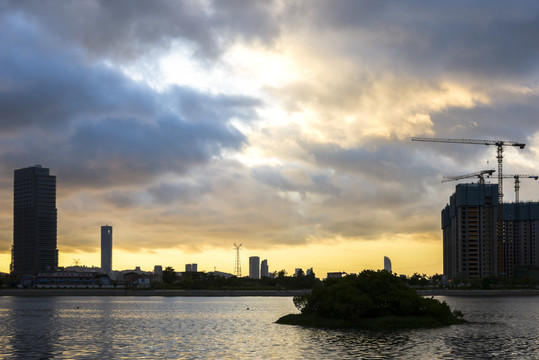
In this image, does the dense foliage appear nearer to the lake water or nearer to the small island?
the small island

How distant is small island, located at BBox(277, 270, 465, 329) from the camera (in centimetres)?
14050

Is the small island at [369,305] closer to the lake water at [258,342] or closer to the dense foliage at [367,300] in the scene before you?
the dense foliage at [367,300]

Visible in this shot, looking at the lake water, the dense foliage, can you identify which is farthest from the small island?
the lake water

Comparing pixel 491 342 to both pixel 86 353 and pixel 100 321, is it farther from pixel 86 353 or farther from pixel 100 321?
pixel 100 321

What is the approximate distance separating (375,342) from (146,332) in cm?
5120

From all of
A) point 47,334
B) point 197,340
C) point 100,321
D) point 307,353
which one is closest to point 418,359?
point 307,353

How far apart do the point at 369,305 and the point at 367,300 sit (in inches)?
57.7

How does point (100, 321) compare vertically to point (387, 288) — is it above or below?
below

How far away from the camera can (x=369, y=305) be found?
5541 inches

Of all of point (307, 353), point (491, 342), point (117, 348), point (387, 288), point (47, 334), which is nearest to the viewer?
point (307, 353)

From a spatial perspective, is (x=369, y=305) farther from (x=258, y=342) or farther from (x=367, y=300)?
(x=258, y=342)

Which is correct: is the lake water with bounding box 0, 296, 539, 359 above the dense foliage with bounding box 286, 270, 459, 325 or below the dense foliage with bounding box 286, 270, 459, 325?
below

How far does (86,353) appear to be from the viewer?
102 metres

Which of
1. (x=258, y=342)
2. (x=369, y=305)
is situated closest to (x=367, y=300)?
(x=369, y=305)
